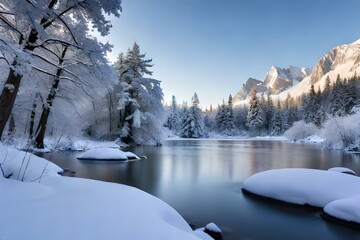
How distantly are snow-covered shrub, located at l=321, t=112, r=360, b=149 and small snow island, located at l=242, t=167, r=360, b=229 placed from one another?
21.2 metres

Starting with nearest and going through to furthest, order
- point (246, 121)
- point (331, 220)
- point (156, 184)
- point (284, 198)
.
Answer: point (331, 220) → point (284, 198) → point (156, 184) → point (246, 121)

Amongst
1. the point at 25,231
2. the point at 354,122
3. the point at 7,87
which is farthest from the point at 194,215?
the point at 354,122

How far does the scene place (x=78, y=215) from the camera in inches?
117

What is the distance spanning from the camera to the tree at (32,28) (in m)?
5.03

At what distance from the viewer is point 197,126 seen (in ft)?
216

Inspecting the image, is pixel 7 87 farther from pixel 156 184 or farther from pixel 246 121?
pixel 246 121

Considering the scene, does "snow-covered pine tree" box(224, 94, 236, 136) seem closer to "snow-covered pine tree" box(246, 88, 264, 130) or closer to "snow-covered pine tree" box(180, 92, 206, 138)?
"snow-covered pine tree" box(246, 88, 264, 130)

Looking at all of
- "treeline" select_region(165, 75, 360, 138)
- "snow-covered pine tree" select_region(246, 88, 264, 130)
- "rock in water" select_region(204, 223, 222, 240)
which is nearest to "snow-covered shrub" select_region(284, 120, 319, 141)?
"treeline" select_region(165, 75, 360, 138)

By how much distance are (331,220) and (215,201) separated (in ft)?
9.76

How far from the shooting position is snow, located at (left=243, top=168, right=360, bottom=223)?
5777 millimetres

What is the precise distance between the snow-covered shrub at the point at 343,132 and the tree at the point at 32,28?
25965 mm

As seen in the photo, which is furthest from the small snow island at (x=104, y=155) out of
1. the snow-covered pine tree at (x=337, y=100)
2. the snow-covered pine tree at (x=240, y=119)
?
the snow-covered pine tree at (x=240, y=119)

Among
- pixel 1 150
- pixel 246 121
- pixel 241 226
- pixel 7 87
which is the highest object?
pixel 246 121

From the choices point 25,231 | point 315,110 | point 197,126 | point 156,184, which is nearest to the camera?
point 25,231
